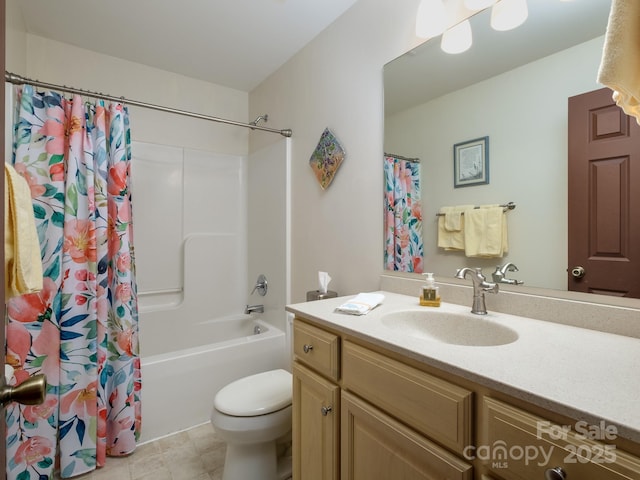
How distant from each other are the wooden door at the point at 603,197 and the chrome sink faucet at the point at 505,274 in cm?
15

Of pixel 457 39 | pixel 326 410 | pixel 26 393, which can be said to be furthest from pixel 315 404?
pixel 457 39

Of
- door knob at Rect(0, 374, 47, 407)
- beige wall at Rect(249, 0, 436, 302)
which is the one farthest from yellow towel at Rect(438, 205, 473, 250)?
door knob at Rect(0, 374, 47, 407)

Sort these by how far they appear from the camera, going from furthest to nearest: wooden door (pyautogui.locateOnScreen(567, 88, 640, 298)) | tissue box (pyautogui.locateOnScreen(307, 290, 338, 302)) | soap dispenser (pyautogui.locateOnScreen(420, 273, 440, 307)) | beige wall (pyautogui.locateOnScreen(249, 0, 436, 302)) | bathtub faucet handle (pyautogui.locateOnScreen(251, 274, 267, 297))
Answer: bathtub faucet handle (pyautogui.locateOnScreen(251, 274, 267, 297)), tissue box (pyautogui.locateOnScreen(307, 290, 338, 302)), beige wall (pyautogui.locateOnScreen(249, 0, 436, 302)), soap dispenser (pyautogui.locateOnScreen(420, 273, 440, 307)), wooden door (pyautogui.locateOnScreen(567, 88, 640, 298))

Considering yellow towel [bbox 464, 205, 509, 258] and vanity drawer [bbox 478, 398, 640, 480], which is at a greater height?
yellow towel [bbox 464, 205, 509, 258]

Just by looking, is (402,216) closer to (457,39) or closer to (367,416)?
(457,39)

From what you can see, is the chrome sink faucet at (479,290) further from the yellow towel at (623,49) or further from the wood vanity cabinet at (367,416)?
the yellow towel at (623,49)

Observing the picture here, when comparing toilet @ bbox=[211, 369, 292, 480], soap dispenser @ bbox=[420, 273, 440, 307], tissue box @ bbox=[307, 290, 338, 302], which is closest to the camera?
soap dispenser @ bbox=[420, 273, 440, 307]

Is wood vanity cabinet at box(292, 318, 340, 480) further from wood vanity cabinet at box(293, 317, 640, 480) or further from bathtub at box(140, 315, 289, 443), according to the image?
bathtub at box(140, 315, 289, 443)

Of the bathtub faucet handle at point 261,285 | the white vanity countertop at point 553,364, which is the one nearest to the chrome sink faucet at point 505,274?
the white vanity countertop at point 553,364

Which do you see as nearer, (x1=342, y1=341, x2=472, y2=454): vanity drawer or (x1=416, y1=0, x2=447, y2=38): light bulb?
(x1=342, y1=341, x2=472, y2=454): vanity drawer

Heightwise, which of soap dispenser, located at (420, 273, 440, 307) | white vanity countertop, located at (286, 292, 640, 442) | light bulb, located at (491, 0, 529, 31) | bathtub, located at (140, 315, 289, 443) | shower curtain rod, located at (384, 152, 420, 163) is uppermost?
light bulb, located at (491, 0, 529, 31)

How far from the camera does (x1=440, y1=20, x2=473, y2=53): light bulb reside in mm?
1246

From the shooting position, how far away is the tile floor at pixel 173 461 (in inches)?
60.4

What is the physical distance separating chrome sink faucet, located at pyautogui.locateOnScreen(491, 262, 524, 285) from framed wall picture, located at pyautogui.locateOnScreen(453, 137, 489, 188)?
1.06ft
